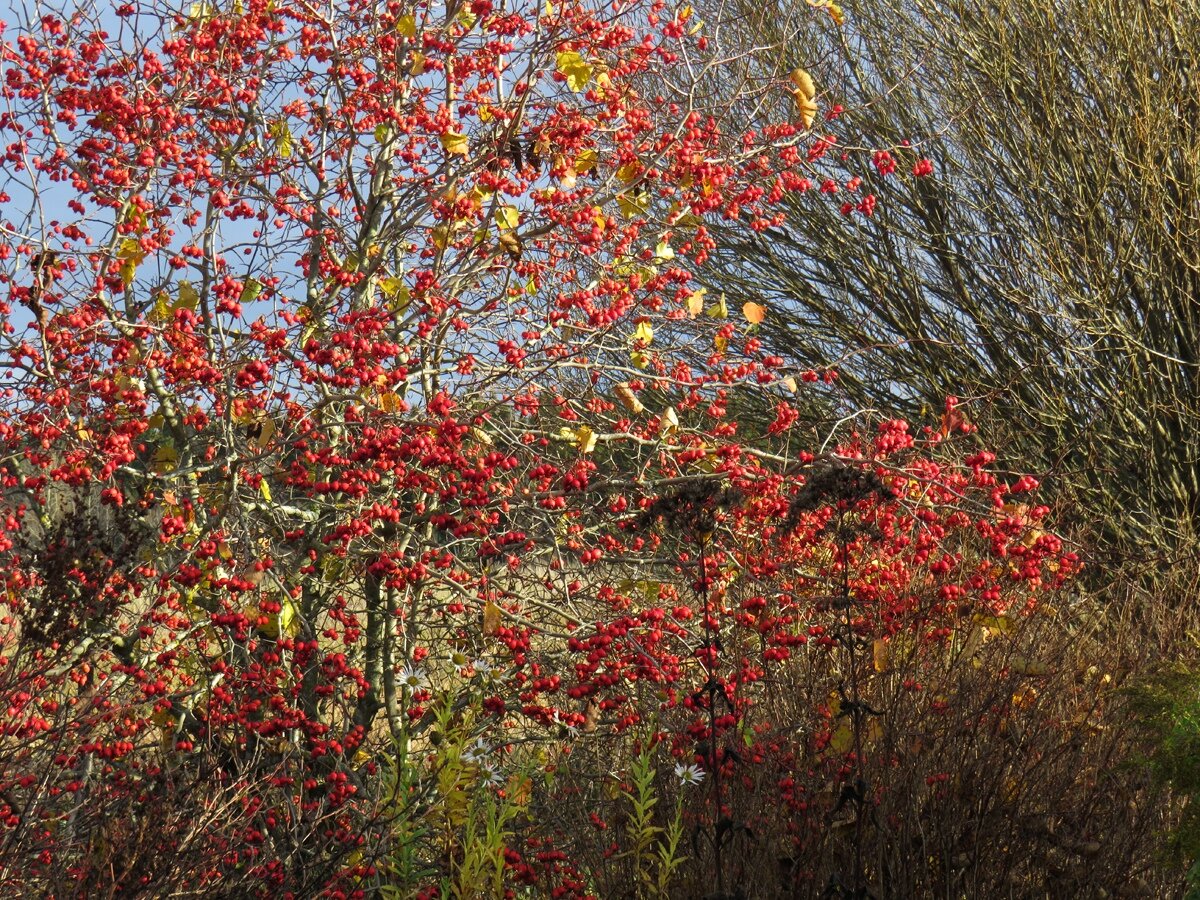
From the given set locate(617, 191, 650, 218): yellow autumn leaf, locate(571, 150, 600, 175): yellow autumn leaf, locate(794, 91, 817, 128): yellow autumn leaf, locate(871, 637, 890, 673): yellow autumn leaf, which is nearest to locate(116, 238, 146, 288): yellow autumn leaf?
locate(571, 150, 600, 175): yellow autumn leaf

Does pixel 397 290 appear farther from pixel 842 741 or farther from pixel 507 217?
pixel 842 741

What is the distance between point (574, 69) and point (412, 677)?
2.73 meters

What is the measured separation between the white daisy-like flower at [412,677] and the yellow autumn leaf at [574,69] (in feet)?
8.62

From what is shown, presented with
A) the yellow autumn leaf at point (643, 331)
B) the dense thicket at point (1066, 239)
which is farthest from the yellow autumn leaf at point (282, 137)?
the dense thicket at point (1066, 239)

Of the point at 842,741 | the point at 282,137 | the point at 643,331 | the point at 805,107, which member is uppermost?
the point at 282,137

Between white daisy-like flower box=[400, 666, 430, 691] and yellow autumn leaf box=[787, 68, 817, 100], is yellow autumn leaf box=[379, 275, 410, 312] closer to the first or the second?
white daisy-like flower box=[400, 666, 430, 691]

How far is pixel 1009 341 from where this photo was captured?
10930 millimetres

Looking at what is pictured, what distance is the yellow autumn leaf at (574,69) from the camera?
5660 millimetres

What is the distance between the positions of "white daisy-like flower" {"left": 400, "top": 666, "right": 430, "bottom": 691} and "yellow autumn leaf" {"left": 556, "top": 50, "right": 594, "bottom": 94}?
8.62 feet

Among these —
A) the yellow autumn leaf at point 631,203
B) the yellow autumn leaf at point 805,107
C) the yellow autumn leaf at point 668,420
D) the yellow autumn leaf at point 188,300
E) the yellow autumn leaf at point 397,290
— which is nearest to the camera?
the yellow autumn leaf at point 188,300

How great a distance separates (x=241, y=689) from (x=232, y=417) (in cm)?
122

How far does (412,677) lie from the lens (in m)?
5.36

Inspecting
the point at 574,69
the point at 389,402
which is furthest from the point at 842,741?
the point at 574,69

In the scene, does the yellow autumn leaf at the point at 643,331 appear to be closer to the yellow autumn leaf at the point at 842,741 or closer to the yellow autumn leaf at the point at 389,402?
the yellow autumn leaf at the point at 389,402
